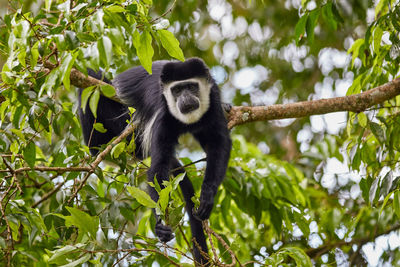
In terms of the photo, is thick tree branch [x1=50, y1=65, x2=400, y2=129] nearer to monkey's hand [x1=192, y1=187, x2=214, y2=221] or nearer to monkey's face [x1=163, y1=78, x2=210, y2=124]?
monkey's face [x1=163, y1=78, x2=210, y2=124]

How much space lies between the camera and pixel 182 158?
Answer: 313 centimetres

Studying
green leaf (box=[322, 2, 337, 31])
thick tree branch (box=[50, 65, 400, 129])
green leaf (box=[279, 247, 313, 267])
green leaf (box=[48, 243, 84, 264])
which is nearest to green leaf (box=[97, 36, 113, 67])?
green leaf (box=[48, 243, 84, 264])

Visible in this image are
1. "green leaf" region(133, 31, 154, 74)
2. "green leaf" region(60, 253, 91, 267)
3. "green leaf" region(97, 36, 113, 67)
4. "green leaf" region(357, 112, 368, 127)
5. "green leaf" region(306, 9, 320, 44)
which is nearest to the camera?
"green leaf" region(97, 36, 113, 67)

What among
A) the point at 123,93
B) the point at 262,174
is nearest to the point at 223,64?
the point at 123,93

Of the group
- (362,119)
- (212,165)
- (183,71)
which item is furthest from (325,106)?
(183,71)

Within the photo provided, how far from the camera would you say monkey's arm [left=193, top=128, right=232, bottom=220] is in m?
2.80

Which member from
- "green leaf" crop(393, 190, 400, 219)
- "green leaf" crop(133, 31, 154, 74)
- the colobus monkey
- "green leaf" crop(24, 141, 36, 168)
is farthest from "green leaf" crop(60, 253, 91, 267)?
"green leaf" crop(393, 190, 400, 219)

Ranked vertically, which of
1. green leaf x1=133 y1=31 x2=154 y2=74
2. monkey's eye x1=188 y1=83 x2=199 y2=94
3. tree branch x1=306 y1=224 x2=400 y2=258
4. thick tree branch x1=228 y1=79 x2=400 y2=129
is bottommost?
tree branch x1=306 y1=224 x2=400 y2=258

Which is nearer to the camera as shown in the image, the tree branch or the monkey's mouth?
the monkey's mouth

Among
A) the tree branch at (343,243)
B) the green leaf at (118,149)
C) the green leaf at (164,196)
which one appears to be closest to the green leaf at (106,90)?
the green leaf at (164,196)

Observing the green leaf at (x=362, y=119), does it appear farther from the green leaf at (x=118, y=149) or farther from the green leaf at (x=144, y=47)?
the green leaf at (x=144, y=47)

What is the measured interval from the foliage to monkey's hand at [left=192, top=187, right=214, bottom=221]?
5.9 inches

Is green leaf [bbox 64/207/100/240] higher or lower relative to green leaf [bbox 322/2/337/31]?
lower

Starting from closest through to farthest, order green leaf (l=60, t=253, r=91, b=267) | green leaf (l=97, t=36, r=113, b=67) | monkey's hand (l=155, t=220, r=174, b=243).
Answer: green leaf (l=97, t=36, r=113, b=67)
green leaf (l=60, t=253, r=91, b=267)
monkey's hand (l=155, t=220, r=174, b=243)
